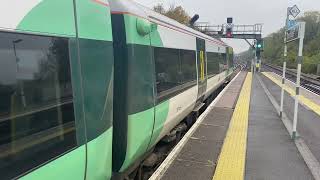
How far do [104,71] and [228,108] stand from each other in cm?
980

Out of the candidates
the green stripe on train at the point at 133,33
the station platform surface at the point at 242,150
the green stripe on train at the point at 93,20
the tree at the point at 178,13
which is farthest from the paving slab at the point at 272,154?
the tree at the point at 178,13

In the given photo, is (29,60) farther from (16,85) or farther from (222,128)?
(222,128)

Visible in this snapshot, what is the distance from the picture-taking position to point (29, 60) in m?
2.73

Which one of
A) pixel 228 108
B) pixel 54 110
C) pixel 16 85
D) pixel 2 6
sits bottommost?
pixel 228 108

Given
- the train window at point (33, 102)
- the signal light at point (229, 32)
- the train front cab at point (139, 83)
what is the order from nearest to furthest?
the train window at point (33, 102), the train front cab at point (139, 83), the signal light at point (229, 32)

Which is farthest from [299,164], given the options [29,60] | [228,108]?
[228,108]

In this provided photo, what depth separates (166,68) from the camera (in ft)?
22.5

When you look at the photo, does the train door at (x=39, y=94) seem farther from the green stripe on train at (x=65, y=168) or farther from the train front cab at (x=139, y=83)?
the train front cab at (x=139, y=83)

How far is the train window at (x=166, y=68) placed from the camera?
245 inches

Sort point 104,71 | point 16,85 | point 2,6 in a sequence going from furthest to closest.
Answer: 1. point 104,71
2. point 16,85
3. point 2,6

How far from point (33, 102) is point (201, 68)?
925 centimetres

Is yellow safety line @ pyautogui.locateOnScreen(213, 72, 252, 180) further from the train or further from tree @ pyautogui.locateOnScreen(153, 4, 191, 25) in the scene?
tree @ pyautogui.locateOnScreen(153, 4, 191, 25)

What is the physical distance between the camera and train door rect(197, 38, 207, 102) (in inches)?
442

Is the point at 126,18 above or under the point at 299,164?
above
